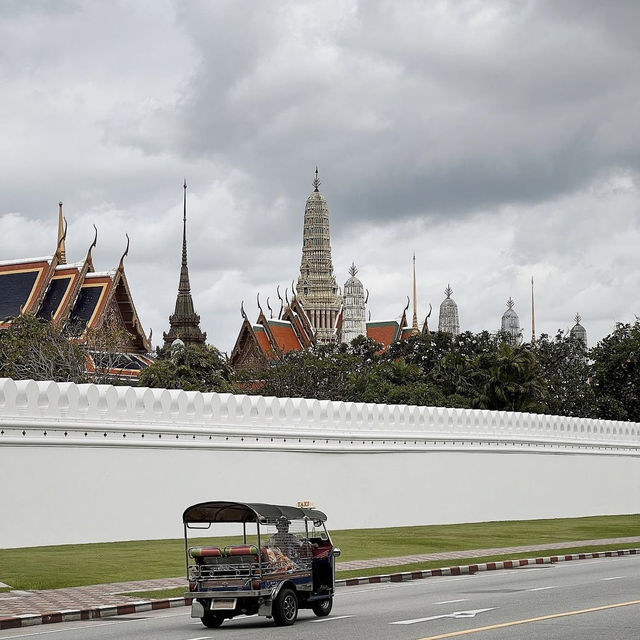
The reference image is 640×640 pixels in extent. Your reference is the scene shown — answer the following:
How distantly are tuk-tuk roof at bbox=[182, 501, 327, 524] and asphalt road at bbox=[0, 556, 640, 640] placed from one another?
1.17m

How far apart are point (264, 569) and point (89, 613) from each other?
2.36 meters

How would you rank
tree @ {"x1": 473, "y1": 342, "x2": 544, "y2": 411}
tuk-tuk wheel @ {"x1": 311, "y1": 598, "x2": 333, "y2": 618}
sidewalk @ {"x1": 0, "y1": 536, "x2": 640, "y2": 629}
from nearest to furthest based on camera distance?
sidewalk @ {"x1": 0, "y1": 536, "x2": 640, "y2": 629} → tuk-tuk wheel @ {"x1": 311, "y1": 598, "x2": 333, "y2": 618} → tree @ {"x1": 473, "y1": 342, "x2": 544, "y2": 411}

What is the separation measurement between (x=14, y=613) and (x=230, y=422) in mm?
11710

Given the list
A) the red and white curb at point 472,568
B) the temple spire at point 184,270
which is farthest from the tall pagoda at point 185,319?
the red and white curb at point 472,568

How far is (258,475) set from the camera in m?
25.9

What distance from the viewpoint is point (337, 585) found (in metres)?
17.9

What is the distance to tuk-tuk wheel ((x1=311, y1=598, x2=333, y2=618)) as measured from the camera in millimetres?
14117

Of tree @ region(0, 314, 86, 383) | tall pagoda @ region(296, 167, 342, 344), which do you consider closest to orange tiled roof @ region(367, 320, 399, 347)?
tall pagoda @ region(296, 167, 342, 344)

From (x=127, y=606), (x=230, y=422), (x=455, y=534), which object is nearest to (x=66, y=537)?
(x=230, y=422)

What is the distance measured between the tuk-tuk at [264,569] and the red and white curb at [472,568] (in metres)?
3.63

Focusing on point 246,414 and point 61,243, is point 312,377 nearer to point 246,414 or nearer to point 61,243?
point 61,243

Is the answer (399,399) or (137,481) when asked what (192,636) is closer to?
(137,481)

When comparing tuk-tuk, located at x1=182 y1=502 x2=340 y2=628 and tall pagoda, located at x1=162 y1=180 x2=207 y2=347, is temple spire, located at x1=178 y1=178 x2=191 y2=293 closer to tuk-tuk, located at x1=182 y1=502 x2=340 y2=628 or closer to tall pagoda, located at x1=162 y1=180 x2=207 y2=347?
tall pagoda, located at x1=162 y1=180 x2=207 y2=347

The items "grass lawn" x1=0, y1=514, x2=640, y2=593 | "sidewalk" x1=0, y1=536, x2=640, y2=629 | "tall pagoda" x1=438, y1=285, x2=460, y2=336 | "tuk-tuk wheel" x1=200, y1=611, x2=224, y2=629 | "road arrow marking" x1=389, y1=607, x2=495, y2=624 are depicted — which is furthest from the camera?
"tall pagoda" x1=438, y1=285, x2=460, y2=336
